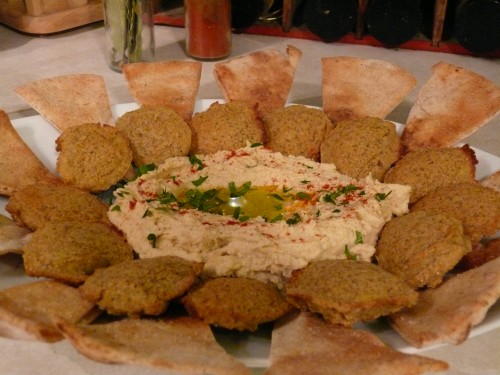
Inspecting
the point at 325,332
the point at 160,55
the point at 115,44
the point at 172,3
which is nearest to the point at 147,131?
the point at 325,332

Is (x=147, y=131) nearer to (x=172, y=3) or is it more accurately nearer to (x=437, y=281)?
(x=437, y=281)

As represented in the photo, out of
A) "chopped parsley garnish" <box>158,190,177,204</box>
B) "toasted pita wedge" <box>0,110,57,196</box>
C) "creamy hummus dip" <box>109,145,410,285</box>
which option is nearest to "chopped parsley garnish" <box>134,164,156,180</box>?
"creamy hummus dip" <box>109,145,410,285</box>

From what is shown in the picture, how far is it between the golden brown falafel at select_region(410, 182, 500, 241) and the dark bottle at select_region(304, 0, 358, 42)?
1.95 metres

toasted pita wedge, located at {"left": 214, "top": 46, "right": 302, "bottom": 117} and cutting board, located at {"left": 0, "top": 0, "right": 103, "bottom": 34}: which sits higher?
toasted pita wedge, located at {"left": 214, "top": 46, "right": 302, "bottom": 117}

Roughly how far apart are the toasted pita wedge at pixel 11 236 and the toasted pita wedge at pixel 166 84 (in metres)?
0.77

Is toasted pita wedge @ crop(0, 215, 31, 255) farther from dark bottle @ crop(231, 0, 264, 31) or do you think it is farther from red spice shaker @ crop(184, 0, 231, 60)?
dark bottle @ crop(231, 0, 264, 31)

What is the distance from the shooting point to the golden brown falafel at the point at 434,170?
1992 millimetres

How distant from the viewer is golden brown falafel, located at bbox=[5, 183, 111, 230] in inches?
70.0

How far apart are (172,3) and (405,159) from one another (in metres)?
2.65

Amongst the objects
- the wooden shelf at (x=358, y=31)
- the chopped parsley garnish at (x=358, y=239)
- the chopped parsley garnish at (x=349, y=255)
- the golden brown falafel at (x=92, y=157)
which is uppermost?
the golden brown falafel at (x=92, y=157)

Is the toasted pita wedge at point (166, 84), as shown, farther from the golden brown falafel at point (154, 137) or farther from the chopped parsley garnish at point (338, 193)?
the chopped parsley garnish at point (338, 193)

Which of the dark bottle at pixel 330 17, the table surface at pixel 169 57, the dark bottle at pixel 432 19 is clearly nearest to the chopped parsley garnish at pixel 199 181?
the table surface at pixel 169 57

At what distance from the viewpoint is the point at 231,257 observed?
1.63 meters

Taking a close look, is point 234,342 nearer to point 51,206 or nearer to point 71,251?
point 71,251
